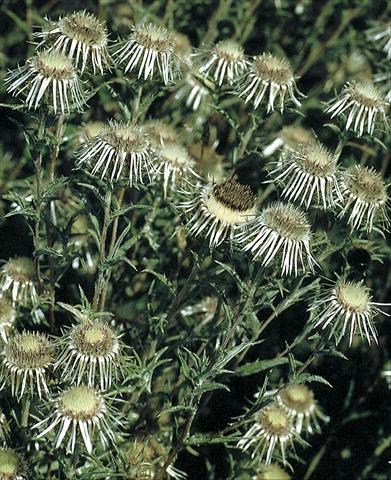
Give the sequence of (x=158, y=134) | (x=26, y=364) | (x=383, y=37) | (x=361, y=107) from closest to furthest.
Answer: (x=26, y=364) → (x=361, y=107) → (x=158, y=134) → (x=383, y=37)

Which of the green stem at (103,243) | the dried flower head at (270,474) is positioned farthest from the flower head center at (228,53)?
the dried flower head at (270,474)

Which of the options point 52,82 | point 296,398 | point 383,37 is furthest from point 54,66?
point 383,37

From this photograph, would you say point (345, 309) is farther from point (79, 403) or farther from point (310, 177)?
point (79, 403)

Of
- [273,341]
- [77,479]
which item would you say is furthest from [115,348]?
[273,341]

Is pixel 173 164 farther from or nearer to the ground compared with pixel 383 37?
nearer to the ground

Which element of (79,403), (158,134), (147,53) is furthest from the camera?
(158,134)

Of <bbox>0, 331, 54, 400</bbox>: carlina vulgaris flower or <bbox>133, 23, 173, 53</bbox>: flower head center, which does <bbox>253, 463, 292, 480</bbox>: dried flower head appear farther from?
<bbox>133, 23, 173, 53</bbox>: flower head center
